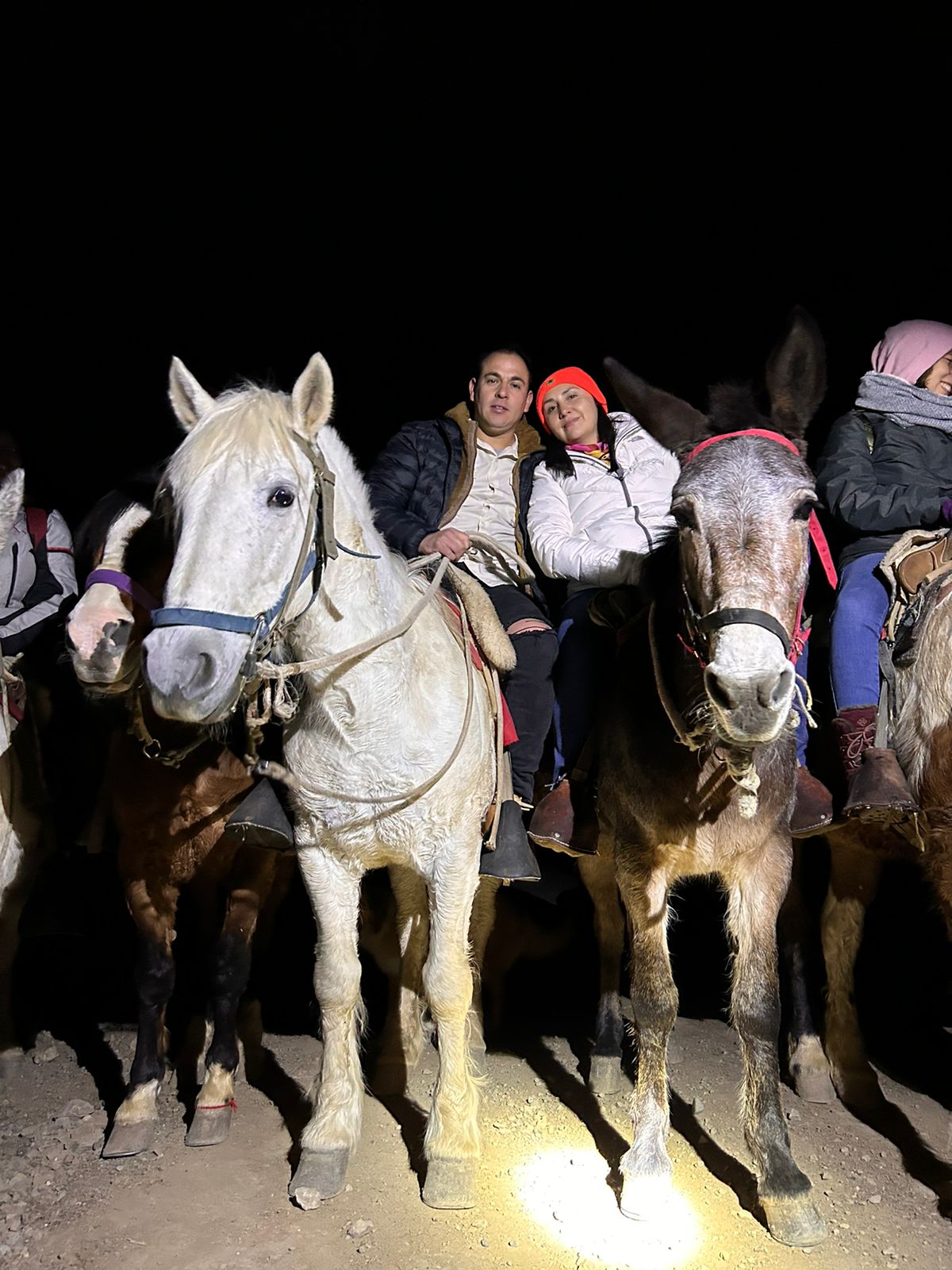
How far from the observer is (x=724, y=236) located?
23.3 ft

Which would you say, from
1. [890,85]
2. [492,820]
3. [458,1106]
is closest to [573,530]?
[492,820]

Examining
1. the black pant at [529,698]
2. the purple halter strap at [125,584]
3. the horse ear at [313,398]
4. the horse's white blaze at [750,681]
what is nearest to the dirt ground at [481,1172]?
the black pant at [529,698]

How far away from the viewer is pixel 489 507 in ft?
14.3

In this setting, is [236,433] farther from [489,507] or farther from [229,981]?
[229,981]

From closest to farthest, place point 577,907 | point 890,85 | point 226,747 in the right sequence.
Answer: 1. point 226,747
2. point 577,907
3. point 890,85

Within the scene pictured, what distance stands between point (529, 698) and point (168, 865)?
1635 millimetres

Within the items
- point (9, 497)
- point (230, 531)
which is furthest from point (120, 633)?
point (9, 497)

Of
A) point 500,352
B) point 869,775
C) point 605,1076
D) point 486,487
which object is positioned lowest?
point 605,1076

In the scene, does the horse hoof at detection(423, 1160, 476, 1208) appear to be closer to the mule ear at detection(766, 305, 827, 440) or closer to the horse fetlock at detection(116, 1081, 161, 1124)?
the horse fetlock at detection(116, 1081, 161, 1124)

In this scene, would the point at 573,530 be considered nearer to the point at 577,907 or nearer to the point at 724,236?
the point at 577,907

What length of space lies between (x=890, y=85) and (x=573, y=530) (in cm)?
498

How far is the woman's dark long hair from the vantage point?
4027 mm

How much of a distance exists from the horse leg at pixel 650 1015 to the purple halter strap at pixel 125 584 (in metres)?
1.93

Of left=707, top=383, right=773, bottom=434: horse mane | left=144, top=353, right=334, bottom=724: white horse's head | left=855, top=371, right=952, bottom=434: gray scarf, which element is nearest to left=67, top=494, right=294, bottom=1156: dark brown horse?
left=144, top=353, right=334, bottom=724: white horse's head
